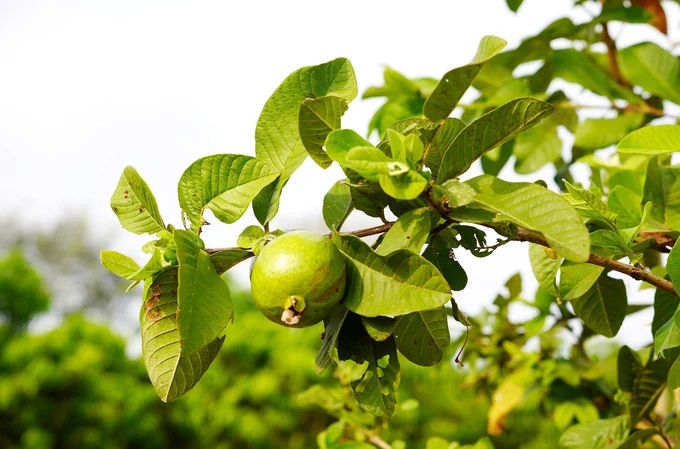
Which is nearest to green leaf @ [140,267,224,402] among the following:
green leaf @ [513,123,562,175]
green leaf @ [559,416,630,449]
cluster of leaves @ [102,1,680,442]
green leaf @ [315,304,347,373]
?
cluster of leaves @ [102,1,680,442]

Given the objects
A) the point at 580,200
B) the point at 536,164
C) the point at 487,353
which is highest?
the point at 580,200

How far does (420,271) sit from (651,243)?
0.45 meters

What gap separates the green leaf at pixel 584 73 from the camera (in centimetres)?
144

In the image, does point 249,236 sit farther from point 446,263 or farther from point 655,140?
point 655,140

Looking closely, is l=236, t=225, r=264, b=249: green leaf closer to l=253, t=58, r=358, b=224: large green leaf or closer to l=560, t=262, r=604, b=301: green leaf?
l=253, t=58, r=358, b=224: large green leaf

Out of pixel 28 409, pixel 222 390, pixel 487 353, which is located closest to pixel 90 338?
pixel 28 409

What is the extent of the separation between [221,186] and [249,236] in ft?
0.20

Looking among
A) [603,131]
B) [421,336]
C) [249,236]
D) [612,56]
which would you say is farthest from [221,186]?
[612,56]

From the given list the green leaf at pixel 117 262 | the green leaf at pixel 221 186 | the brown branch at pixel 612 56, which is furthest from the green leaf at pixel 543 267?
the brown branch at pixel 612 56

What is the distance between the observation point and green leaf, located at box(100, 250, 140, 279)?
0.63 metres

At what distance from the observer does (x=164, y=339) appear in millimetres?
641

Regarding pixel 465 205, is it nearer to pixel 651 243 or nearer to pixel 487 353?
pixel 651 243

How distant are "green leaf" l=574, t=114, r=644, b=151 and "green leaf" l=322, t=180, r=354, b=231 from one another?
901 mm

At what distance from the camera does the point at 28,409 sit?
250 inches
